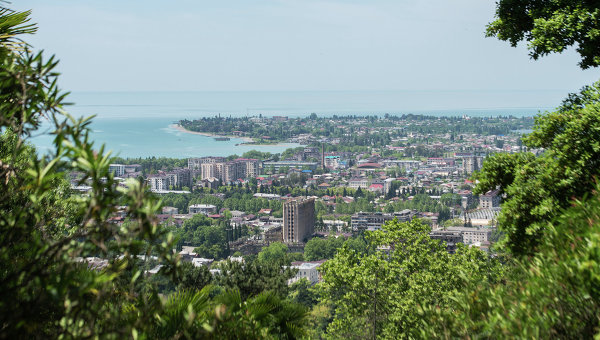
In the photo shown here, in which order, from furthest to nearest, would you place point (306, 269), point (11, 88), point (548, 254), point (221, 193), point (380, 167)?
point (380, 167) < point (221, 193) < point (306, 269) < point (548, 254) < point (11, 88)

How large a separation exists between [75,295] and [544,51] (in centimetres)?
320

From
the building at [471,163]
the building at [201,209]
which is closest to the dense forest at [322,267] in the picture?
the building at [201,209]

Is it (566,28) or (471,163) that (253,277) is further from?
(471,163)

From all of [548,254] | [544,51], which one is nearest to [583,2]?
[544,51]

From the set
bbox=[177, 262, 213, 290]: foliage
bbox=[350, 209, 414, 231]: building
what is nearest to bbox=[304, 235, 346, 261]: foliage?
bbox=[350, 209, 414, 231]: building

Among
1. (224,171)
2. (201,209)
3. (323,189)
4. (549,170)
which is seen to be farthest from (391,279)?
(224,171)

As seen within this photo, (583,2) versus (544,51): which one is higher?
(583,2)

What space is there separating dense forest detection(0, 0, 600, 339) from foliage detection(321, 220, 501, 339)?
2 cm

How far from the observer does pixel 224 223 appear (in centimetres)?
3675

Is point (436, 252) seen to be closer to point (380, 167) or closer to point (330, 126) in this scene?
point (380, 167)

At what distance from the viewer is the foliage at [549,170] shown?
2.80 meters

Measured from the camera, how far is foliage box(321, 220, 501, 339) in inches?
192

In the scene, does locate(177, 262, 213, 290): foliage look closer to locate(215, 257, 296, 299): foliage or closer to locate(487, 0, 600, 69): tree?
locate(215, 257, 296, 299): foliage

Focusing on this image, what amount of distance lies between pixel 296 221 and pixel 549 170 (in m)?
33.7
